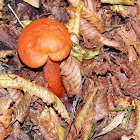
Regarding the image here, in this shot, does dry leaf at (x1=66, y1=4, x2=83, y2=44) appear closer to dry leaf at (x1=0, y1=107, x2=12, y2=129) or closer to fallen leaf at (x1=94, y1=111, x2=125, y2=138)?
fallen leaf at (x1=94, y1=111, x2=125, y2=138)

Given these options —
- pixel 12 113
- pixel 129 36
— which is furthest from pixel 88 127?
pixel 129 36

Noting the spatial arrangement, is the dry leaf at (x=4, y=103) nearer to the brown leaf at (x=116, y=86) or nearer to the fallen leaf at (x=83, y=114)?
the fallen leaf at (x=83, y=114)

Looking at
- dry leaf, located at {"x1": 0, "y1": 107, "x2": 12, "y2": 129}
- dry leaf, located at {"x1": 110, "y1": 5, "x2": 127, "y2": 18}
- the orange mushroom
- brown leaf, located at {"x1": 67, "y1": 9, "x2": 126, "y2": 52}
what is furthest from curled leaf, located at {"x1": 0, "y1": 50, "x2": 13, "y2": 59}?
dry leaf, located at {"x1": 110, "y1": 5, "x2": 127, "y2": 18}

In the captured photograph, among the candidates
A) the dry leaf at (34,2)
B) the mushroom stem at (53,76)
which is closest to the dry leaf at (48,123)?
the mushroom stem at (53,76)

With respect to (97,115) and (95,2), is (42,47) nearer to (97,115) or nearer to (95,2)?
(97,115)

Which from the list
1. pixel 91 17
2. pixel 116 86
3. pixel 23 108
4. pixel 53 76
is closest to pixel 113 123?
pixel 116 86

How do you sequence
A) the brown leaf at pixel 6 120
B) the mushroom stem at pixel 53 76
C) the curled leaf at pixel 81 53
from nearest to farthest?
the brown leaf at pixel 6 120 → the mushroom stem at pixel 53 76 → the curled leaf at pixel 81 53
